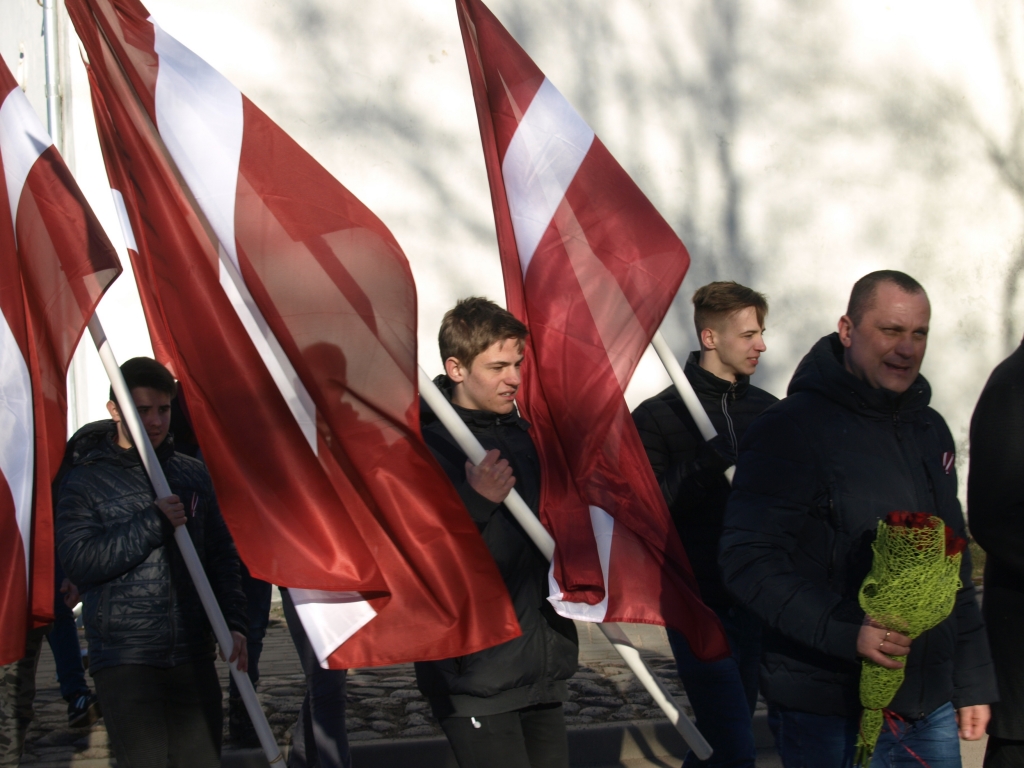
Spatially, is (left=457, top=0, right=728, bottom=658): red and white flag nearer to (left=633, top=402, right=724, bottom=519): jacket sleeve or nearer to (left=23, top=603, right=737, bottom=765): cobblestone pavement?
(left=633, top=402, right=724, bottom=519): jacket sleeve

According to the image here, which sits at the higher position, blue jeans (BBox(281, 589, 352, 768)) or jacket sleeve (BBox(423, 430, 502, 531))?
jacket sleeve (BBox(423, 430, 502, 531))

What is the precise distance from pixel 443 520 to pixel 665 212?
21.1ft

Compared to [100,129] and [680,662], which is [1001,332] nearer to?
[680,662]

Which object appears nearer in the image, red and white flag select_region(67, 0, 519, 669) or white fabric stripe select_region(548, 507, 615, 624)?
red and white flag select_region(67, 0, 519, 669)

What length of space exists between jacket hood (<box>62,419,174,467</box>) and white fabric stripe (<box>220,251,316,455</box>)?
2.56 feet

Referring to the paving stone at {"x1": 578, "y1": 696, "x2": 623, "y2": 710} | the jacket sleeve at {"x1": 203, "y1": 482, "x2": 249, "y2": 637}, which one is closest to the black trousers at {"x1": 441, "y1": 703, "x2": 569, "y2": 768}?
the jacket sleeve at {"x1": 203, "y1": 482, "x2": 249, "y2": 637}

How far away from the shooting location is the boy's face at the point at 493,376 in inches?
140

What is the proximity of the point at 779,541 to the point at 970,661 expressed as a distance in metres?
0.66

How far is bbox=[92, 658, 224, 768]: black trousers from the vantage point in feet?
12.0

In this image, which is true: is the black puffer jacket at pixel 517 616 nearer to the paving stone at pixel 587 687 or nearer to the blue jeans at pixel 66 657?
the paving stone at pixel 587 687

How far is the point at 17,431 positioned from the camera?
11.4ft

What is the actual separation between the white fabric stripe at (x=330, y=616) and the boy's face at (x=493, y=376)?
724 mm

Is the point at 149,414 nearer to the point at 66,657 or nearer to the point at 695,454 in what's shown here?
the point at 695,454

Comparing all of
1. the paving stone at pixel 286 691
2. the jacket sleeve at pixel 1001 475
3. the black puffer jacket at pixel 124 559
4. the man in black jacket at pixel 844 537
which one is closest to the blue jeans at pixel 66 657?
the paving stone at pixel 286 691
